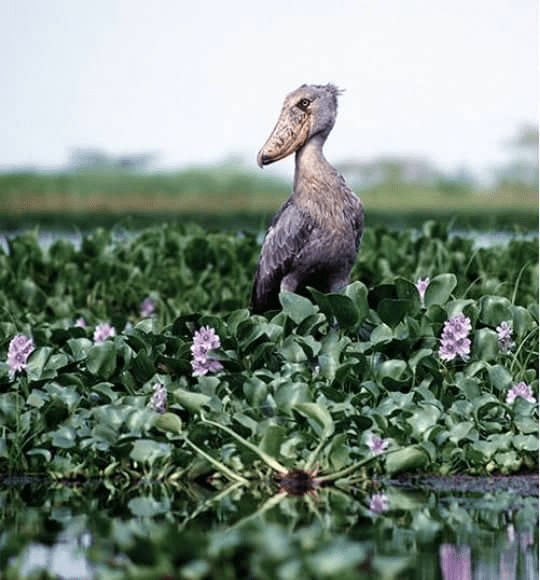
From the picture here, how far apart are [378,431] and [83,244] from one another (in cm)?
548

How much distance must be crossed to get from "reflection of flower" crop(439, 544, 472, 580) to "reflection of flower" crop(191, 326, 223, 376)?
72.2 inches

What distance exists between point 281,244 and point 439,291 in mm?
747

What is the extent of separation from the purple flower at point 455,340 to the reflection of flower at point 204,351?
2.96ft

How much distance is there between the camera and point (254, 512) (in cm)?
636

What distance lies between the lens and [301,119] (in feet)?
27.6

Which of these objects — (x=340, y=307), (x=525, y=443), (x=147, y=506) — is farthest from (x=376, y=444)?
(x=340, y=307)

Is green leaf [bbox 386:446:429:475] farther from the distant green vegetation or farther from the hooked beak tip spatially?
the distant green vegetation

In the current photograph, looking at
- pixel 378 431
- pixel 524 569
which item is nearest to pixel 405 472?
pixel 378 431

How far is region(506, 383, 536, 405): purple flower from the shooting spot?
737 cm

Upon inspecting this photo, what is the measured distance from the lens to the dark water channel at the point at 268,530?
5.16m

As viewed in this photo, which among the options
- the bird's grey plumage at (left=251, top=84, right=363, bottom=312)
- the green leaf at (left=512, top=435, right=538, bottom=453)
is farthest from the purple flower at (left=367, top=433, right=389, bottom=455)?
the bird's grey plumage at (left=251, top=84, right=363, bottom=312)

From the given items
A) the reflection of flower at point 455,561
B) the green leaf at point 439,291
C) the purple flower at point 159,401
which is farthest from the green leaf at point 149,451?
the green leaf at point 439,291

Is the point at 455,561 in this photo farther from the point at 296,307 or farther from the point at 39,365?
the point at 39,365

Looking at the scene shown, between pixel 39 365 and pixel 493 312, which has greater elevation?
pixel 493 312
